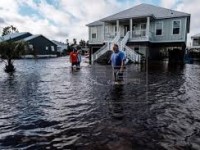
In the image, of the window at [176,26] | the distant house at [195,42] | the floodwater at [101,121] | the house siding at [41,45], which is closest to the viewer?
the floodwater at [101,121]

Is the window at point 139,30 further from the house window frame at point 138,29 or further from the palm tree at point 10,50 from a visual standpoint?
the palm tree at point 10,50

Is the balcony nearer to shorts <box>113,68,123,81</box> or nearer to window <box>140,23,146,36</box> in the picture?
window <box>140,23,146,36</box>

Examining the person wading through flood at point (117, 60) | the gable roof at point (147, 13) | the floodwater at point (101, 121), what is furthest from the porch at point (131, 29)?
the floodwater at point (101, 121)

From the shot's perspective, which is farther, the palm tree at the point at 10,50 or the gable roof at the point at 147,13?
the gable roof at the point at 147,13

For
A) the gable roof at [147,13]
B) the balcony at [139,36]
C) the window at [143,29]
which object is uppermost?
the gable roof at [147,13]

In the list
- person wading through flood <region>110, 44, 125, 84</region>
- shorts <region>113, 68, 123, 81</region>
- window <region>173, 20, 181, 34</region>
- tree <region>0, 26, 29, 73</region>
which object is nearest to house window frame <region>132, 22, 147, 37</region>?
window <region>173, 20, 181, 34</region>

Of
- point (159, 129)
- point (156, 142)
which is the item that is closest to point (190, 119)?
point (159, 129)

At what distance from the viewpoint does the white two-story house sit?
28641mm

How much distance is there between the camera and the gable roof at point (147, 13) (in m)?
29.1

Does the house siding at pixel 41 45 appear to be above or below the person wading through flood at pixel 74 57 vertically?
above

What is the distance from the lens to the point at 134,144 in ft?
14.0

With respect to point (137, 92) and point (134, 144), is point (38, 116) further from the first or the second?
point (137, 92)

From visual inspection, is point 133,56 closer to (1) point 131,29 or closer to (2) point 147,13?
(1) point 131,29

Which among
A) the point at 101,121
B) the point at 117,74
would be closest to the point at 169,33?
the point at 117,74
